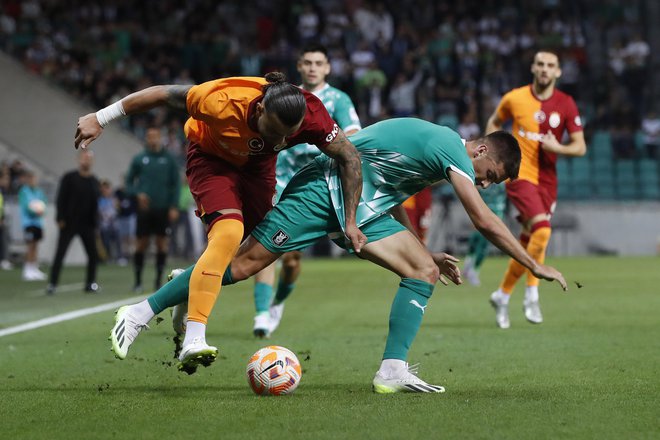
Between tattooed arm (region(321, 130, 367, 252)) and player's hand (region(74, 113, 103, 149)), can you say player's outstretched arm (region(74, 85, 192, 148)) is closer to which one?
player's hand (region(74, 113, 103, 149))

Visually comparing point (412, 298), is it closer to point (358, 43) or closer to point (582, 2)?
point (358, 43)

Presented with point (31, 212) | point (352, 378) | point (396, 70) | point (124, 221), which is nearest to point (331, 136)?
point (352, 378)

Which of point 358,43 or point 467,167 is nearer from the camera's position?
point 467,167

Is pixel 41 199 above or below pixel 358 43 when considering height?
below

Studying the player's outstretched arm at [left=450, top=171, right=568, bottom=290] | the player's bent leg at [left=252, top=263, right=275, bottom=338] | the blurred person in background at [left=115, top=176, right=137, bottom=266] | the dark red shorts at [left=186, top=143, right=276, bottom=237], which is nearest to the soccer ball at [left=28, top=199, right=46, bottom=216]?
the blurred person in background at [left=115, top=176, right=137, bottom=266]

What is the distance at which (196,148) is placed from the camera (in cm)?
722

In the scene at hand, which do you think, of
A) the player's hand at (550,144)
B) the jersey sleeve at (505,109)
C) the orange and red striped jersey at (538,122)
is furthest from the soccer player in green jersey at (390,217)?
the jersey sleeve at (505,109)

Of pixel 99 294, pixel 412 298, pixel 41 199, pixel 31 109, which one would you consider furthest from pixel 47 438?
pixel 31 109

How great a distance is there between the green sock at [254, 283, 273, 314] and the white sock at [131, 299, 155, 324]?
332 centimetres

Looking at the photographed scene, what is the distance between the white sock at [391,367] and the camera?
6730 mm

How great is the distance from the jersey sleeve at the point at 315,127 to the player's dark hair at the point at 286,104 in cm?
15

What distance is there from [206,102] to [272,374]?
5.37ft

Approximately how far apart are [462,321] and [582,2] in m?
21.4

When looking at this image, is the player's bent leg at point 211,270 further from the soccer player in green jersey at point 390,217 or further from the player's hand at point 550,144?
the player's hand at point 550,144
